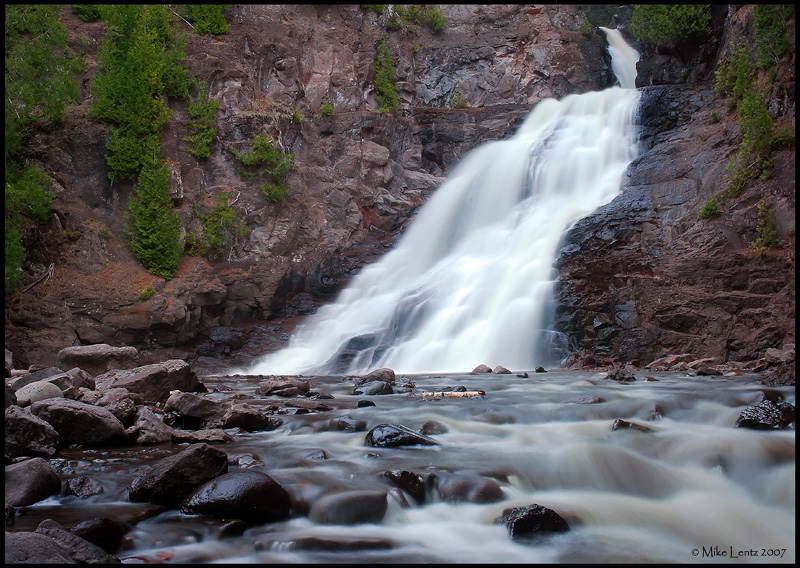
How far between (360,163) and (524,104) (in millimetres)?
8888

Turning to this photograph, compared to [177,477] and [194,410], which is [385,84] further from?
[177,477]

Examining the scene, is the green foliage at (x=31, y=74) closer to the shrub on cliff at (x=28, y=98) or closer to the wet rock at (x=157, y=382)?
the shrub on cliff at (x=28, y=98)

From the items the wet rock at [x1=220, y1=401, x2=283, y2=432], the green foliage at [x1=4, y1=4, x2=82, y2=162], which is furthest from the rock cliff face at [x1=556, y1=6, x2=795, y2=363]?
the green foliage at [x1=4, y1=4, x2=82, y2=162]

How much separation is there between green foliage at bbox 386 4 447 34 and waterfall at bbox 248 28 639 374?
26.7ft

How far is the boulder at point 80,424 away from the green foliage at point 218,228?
13.4 m

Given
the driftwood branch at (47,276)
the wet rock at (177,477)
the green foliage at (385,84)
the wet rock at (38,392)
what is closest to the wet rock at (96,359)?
the wet rock at (38,392)

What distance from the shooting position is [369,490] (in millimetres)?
4375

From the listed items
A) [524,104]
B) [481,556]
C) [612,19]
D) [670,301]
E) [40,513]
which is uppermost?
[612,19]

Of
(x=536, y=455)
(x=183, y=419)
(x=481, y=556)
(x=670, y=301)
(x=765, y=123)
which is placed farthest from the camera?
(x=765, y=123)

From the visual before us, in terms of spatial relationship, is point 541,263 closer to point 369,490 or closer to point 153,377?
point 153,377

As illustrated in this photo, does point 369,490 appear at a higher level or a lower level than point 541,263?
lower

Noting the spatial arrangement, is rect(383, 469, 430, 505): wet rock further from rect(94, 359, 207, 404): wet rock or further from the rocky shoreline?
rect(94, 359, 207, 404): wet rock

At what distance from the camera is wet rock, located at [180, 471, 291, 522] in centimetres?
396

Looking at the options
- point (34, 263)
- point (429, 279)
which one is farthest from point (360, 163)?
point (34, 263)
